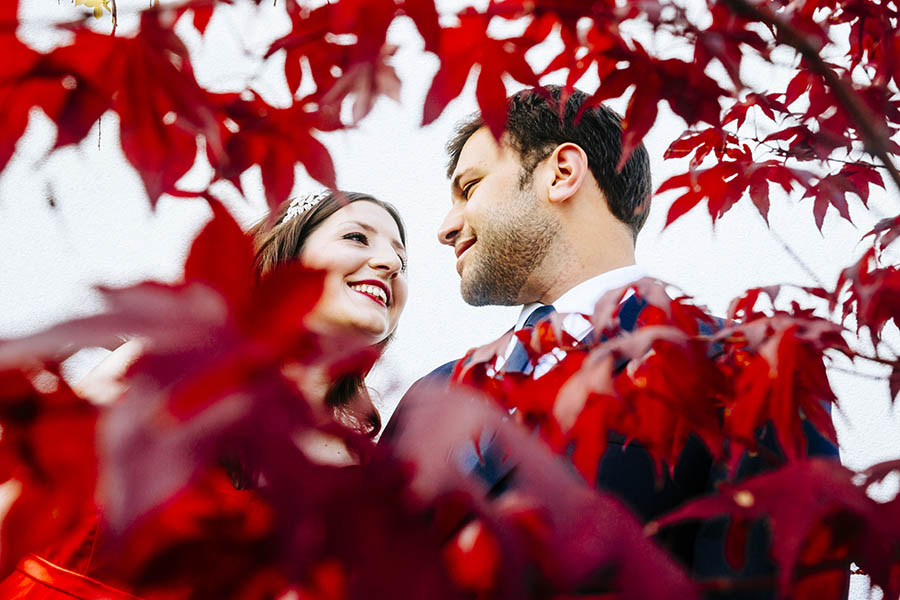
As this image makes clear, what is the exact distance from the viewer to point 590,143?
58.7 inches

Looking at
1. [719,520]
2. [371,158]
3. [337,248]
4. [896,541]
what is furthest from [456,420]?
[371,158]

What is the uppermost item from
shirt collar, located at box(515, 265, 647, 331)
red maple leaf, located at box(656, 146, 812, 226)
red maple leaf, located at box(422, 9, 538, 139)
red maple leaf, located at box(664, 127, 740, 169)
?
red maple leaf, located at box(422, 9, 538, 139)

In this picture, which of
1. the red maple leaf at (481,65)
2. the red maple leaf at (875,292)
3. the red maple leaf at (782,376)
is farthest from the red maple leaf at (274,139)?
the red maple leaf at (875,292)

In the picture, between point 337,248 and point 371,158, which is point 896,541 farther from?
point 371,158

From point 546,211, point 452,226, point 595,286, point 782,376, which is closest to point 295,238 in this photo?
point 452,226

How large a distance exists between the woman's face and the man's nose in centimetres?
13

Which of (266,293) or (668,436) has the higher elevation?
(266,293)

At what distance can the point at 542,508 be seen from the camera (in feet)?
1.07

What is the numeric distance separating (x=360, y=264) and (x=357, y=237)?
3.5 inches

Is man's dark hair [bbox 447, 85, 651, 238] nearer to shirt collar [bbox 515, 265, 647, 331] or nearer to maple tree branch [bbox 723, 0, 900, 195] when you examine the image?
shirt collar [bbox 515, 265, 647, 331]

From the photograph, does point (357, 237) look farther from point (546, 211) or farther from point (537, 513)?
point (537, 513)

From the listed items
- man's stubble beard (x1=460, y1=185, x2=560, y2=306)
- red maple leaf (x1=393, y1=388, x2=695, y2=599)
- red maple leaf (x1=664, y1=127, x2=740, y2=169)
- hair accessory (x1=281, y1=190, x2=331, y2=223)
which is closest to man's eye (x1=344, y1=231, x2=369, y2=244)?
hair accessory (x1=281, y1=190, x2=331, y2=223)

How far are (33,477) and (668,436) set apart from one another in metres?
0.53

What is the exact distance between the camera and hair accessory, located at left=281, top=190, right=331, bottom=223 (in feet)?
5.67
